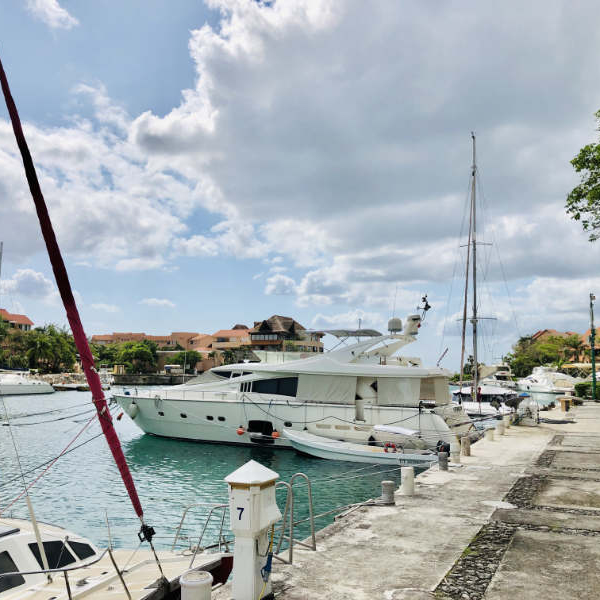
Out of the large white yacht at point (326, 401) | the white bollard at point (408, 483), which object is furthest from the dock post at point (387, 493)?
the large white yacht at point (326, 401)

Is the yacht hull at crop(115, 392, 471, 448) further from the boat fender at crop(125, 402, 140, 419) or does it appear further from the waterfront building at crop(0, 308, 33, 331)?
the waterfront building at crop(0, 308, 33, 331)

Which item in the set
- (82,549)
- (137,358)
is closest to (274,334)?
(137,358)

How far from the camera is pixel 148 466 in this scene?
63.9 feet

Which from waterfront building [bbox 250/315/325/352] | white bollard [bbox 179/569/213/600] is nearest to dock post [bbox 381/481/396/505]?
white bollard [bbox 179/569/213/600]

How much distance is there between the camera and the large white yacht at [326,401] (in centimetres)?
2016

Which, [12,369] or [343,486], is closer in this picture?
[343,486]

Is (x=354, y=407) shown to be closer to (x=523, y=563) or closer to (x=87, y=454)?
(x=87, y=454)

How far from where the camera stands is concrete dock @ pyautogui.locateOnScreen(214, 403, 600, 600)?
5.80m

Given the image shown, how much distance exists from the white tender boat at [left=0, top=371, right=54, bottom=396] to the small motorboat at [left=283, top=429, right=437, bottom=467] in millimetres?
57279

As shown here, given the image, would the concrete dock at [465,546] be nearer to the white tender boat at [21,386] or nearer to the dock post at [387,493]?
the dock post at [387,493]

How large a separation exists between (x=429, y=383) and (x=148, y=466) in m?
12.3

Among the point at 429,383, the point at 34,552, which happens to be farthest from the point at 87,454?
the point at 34,552

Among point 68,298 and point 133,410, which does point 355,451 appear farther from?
point 68,298

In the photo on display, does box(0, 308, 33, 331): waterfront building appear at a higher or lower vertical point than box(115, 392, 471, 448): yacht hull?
higher
